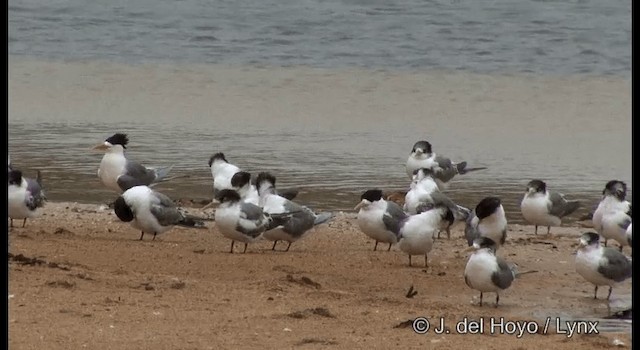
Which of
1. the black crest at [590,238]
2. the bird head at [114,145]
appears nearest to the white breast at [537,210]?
the black crest at [590,238]

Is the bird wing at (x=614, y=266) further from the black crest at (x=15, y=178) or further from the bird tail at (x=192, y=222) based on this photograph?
the black crest at (x=15, y=178)

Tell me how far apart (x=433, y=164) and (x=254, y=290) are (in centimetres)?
420

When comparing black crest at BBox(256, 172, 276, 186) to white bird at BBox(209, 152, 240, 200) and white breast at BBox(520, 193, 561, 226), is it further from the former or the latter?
white breast at BBox(520, 193, 561, 226)

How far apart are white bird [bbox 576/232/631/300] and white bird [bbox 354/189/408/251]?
145 cm

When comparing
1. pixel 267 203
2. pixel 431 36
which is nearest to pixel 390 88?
pixel 431 36

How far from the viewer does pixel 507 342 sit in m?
7.59

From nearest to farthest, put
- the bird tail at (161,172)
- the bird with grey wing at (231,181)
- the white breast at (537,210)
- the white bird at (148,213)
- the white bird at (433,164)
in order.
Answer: the white bird at (148,213) → the white breast at (537,210) → the bird with grey wing at (231,181) → the bird tail at (161,172) → the white bird at (433,164)

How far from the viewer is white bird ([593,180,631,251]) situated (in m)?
10.4

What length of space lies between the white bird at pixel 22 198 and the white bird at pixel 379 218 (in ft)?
7.18

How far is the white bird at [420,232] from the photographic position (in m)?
9.84

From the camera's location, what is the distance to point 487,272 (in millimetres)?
8758

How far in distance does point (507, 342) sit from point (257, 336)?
1266 millimetres

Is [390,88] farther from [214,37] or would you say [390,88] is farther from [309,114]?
[214,37]
